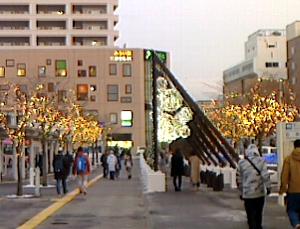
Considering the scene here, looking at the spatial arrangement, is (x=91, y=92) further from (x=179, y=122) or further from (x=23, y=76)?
(x=179, y=122)

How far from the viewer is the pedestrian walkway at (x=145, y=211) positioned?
15.3 meters

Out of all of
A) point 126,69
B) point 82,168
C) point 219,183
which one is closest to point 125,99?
point 126,69

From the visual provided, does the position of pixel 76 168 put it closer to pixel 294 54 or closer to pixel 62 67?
pixel 294 54

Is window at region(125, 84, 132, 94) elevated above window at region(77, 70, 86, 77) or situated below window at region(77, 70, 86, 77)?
below

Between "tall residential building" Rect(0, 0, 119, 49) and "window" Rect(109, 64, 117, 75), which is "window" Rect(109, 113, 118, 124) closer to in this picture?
"window" Rect(109, 64, 117, 75)

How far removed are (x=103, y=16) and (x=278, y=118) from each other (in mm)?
76789

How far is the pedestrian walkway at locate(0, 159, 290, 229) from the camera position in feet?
50.1

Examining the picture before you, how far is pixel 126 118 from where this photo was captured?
99188 millimetres

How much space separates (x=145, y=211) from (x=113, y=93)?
80.0 metres

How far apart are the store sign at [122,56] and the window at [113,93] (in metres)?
3.98

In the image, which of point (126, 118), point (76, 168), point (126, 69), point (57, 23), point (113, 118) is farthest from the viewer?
point (57, 23)

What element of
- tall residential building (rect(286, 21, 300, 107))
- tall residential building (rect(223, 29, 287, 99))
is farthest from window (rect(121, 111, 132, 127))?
tall residential building (rect(223, 29, 287, 99))

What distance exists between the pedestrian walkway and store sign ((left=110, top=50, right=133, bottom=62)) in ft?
241

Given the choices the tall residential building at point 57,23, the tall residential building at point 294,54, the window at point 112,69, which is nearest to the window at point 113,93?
the window at point 112,69
